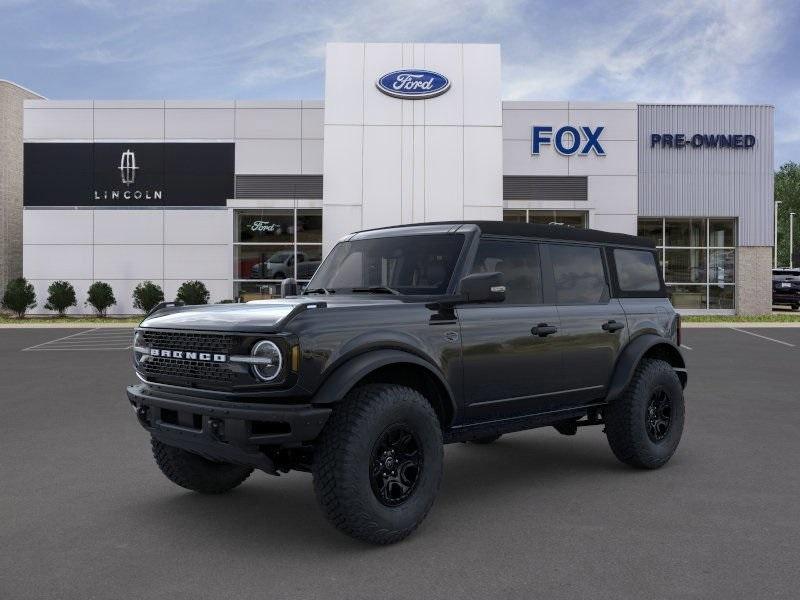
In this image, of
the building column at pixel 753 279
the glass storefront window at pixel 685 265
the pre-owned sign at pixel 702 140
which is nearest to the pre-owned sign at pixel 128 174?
the pre-owned sign at pixel 702 140

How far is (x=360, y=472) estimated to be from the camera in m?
4.12

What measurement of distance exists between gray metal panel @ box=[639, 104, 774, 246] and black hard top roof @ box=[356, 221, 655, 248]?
23527 millimetres

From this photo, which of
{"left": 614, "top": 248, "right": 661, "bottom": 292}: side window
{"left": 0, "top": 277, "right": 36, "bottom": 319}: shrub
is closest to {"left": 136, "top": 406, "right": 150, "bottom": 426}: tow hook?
{"left": 614, "top": 248, "right": 661, "bottom": 292}: side window

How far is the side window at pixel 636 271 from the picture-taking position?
20.7ft

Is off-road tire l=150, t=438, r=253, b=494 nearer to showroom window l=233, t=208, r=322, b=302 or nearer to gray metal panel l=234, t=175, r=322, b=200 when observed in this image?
showroom window l=233, t=208, r=322, b=302

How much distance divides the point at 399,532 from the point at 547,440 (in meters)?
3.38

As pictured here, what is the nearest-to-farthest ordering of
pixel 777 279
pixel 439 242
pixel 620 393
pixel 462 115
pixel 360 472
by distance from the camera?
pixel 360 472
pixel 439 242
pixel 620 393
pixel 462 115
pixel 777 279

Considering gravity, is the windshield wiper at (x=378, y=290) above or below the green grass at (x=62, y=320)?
above

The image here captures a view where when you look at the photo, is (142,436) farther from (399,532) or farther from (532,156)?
(532,156)

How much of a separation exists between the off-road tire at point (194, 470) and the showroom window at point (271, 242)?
22.3 m

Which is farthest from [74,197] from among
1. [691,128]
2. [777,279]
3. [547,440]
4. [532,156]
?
[777,279]

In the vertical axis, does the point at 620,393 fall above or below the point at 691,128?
below

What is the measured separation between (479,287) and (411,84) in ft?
69.0

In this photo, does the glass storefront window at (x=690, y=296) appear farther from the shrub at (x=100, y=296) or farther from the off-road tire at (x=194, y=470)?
the off-road tire at (x=194, y=470)
